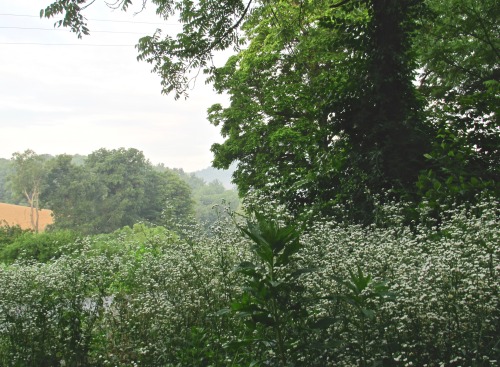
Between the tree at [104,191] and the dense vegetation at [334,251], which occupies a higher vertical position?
the tree at [104,191]

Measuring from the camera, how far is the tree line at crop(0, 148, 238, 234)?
5941 centimetres

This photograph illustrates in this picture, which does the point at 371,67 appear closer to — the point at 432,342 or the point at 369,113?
the point at 369,113

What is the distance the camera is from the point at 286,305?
321 cm

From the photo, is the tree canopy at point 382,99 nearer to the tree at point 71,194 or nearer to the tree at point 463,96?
the tree at point 463,96

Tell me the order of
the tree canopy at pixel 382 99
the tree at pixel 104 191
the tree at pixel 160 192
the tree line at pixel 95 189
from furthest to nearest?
the tree at pixel 160 192 < the tree line at pixel 95 189 < the tree at pixel 104 191 < the tree canopy at pixel 382 99

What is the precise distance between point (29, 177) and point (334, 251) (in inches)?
2716

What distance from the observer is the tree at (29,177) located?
212 ft

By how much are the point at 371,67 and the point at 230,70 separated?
13722 millimetres

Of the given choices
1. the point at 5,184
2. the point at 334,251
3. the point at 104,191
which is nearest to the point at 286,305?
the point at 334,251

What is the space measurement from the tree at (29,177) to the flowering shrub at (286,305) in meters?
64.2

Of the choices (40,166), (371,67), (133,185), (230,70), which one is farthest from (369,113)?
(40,166)

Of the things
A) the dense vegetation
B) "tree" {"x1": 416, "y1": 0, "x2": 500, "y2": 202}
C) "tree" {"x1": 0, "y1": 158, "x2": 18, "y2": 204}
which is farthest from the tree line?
the dense vegetation

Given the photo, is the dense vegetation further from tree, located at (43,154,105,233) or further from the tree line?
tree, located at (43,154,105,233)

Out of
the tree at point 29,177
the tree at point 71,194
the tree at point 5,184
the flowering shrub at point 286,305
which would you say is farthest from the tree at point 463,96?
the tree at point 5,184
